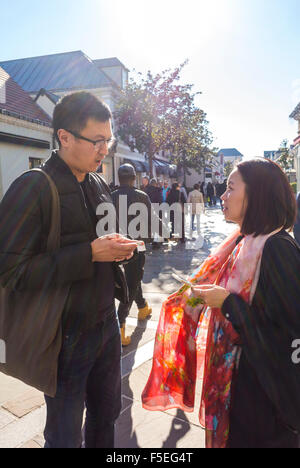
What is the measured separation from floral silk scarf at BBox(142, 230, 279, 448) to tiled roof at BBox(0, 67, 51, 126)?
49.9ft

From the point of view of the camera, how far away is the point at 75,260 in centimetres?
142

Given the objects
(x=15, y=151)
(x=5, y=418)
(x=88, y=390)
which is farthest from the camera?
(x=15, y=151)

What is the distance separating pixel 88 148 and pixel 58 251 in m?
0.49

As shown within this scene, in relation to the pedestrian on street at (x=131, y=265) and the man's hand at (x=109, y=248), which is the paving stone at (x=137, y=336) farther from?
the man's hand at (x=109, y=248)

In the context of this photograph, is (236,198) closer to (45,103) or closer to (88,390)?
(88,390)

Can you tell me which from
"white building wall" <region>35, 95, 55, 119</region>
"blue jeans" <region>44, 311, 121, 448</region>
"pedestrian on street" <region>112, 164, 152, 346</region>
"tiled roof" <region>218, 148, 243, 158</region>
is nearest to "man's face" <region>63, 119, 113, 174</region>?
"blue jeans" <region>44, 311, 121, 448</region>

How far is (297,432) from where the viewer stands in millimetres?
1473

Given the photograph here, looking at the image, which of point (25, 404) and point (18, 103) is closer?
point (25, 404)

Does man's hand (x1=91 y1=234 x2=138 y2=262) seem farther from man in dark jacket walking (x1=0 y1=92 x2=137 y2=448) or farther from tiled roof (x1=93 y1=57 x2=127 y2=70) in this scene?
tiled roof (x1=93 y1=57 x2=127 y2=70)

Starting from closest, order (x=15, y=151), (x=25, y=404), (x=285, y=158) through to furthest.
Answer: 1. (x=25, y=404)
2. (x=15, y=151)
3. (x=285, y=158)

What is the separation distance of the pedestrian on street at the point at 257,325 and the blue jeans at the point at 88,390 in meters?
0.49

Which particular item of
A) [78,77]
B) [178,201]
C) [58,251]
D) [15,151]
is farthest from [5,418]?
[78,77]

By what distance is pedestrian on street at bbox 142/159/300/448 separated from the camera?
1434mm

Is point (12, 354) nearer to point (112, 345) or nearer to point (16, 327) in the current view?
point (16, 327)
